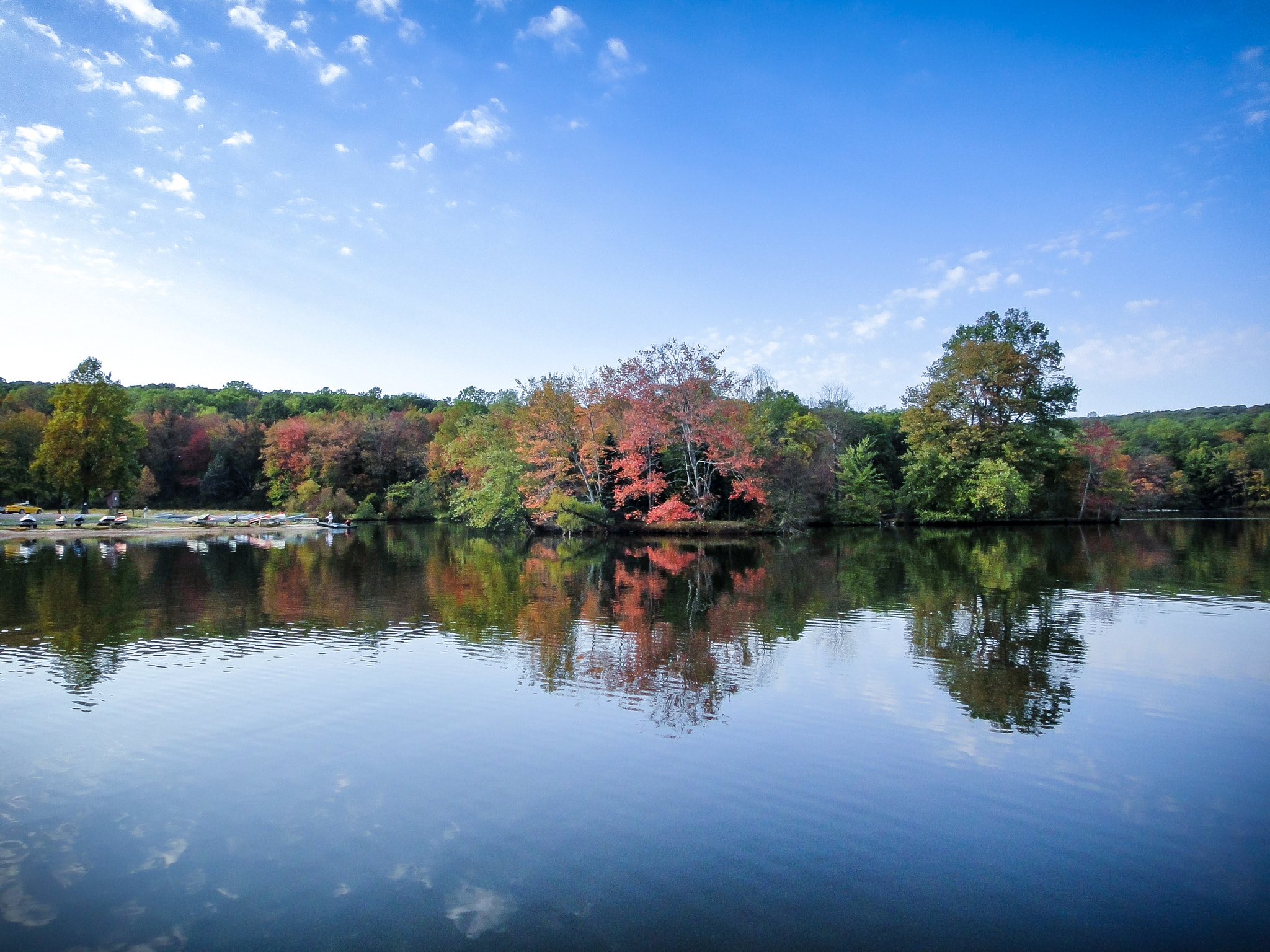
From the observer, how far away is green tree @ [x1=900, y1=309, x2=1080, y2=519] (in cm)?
4197

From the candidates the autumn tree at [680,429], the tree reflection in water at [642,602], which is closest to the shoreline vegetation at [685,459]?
the autumn tree at [680,429]

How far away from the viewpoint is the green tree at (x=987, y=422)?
42.0 meters

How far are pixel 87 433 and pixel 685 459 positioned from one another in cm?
3557

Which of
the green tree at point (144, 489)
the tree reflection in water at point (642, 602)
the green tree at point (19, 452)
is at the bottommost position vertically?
the tree reflection in water at point (642, 602)

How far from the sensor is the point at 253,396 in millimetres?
89062

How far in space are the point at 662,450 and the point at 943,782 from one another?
32890 mm

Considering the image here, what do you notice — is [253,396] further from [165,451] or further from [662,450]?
[662,450]

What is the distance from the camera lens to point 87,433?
44312 mm

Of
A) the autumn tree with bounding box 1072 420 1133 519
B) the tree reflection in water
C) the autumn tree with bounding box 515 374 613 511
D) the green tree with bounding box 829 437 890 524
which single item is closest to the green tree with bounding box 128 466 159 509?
the tree reflection in water

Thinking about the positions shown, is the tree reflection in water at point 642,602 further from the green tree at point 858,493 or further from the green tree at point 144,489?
the green tree at point 144,489

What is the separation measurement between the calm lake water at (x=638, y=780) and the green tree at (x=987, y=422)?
Answer: 30.4 metres

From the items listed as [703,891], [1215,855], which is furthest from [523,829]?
[1215,855]

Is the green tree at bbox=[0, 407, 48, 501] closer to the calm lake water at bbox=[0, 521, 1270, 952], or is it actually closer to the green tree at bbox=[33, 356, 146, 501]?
the green tree at bbox=[33, 356, 146, 501]

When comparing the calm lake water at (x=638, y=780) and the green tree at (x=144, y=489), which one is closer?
the calm lake water at (x=638, y=780)
